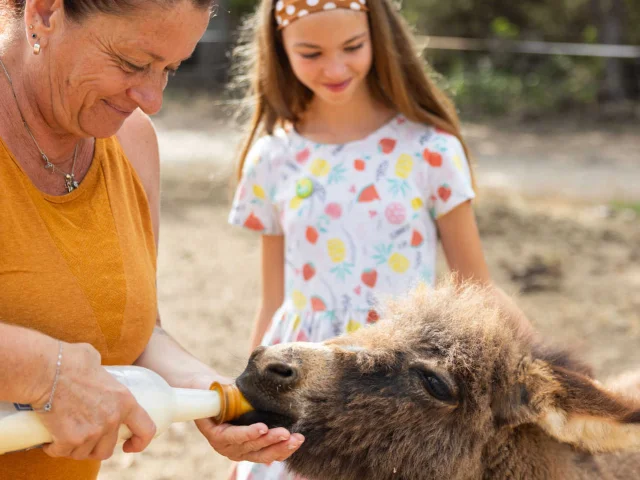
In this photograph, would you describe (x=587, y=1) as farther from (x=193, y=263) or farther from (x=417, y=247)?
(x=417, y=247)

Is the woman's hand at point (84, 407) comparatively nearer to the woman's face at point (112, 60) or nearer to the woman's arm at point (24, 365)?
the woman's arm at point (24, 365)

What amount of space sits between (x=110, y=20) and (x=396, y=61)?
4.75 feet

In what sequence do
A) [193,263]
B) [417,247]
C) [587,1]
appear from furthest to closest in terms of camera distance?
[587,1] → [193,263] → [417,247]

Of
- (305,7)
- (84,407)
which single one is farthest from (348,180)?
(84,407)

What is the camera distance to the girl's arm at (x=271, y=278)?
317cm

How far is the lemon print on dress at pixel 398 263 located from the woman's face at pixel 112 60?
1232 mm

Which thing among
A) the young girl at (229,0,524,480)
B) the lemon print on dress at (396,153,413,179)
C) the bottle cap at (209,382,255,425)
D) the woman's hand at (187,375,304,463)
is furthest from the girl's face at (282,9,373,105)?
the woman's hand at (187,375,304,463)

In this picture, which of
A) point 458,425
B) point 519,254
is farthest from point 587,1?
point 458,425

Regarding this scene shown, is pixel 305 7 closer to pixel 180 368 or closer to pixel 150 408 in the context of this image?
pixel 180 368

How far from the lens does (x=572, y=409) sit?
6.91 ft

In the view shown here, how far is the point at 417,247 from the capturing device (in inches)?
114

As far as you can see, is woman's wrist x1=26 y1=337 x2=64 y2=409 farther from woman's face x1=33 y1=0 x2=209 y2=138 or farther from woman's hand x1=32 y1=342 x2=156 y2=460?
woman's face x1=33 y1=0 x2=209 y2=138

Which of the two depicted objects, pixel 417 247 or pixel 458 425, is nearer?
pixel 458 425

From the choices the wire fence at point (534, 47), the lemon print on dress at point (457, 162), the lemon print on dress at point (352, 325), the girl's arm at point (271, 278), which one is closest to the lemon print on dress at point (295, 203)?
the girl's arm at point (271, 278)
